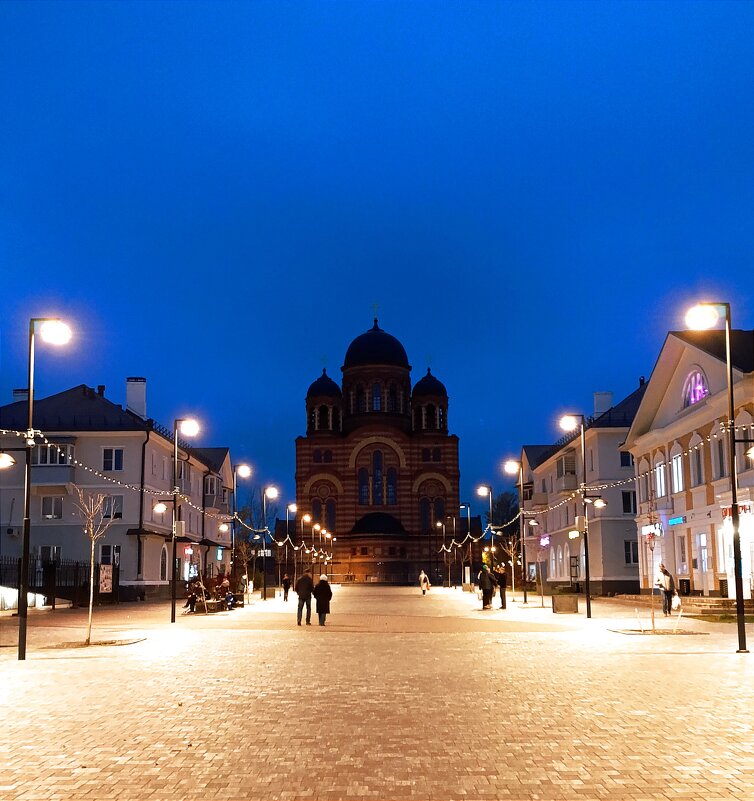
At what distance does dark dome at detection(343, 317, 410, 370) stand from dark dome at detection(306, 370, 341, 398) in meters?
2.58

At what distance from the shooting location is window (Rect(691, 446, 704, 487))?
42.2m

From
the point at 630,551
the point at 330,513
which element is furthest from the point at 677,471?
the point at 330,513

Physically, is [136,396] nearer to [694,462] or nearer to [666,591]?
[694,462]

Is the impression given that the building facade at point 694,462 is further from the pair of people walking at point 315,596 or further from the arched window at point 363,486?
the arched window at point 363,486

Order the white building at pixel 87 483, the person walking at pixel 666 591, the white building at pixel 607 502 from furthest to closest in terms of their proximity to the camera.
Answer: the white building at pixel 607 502
the white building at pixel 87 483
the person walking at pixel 666 591

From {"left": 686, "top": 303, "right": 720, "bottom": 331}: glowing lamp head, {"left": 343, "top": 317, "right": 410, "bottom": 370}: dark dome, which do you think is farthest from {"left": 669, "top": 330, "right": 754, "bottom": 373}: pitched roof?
{"left": 343, "top": 317, "right": 410, "bottom": 370}: dark dome

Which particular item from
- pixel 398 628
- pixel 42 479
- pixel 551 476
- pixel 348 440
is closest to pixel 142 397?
pixel 42 479

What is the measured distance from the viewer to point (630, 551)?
58656 mm

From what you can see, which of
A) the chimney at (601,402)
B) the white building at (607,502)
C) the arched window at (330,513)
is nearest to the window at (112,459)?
the white building at (607,502)

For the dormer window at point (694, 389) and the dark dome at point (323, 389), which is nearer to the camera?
the dormer window at point (694, 389)

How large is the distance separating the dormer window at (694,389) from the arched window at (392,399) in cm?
7184

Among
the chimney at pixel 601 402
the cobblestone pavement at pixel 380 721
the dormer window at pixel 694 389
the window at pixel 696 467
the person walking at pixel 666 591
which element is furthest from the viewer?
the chimney at pixel 601 402

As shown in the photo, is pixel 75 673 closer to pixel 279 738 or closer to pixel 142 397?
pixel 279 738

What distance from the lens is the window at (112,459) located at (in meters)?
54.5
